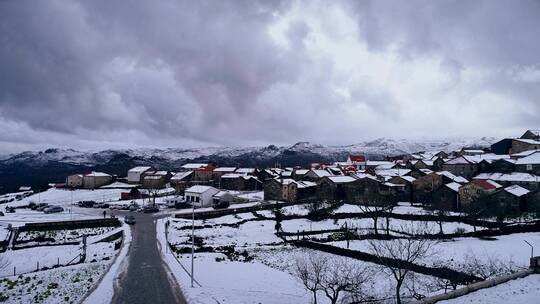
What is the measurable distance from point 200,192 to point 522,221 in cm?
5471

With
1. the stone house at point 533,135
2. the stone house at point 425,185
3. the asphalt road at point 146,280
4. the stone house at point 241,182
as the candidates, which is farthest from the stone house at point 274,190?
the stone house at point 533,135

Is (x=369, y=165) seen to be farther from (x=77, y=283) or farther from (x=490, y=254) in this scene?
(x=77, y=283)

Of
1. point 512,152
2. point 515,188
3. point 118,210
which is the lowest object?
point 118,210

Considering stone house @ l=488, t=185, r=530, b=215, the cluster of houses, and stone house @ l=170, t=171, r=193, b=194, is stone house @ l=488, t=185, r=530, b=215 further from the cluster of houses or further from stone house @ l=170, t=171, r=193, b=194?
stone house @ l=170, t=171, r=193, b=194

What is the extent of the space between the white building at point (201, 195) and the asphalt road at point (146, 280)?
32698 millimetres

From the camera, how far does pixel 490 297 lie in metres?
20.7

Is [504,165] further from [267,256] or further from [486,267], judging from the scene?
[267,256]

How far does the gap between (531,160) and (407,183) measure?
24347 millimetres

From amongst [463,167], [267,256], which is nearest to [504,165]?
[463,167]

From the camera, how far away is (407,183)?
234 feet

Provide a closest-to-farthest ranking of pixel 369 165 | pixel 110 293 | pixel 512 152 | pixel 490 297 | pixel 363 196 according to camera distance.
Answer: pixel 490 297, pixel 110 293, pixel 363 196, pixel 512 152, pixel 369 165

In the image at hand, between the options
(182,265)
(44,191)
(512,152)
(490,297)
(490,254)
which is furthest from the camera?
(44,191)

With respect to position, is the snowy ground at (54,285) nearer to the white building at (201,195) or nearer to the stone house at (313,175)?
the white building at (201,195)

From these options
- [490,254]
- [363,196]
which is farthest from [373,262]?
[363,196]
